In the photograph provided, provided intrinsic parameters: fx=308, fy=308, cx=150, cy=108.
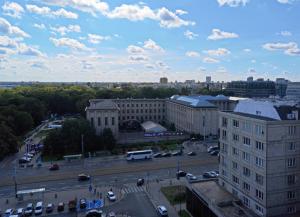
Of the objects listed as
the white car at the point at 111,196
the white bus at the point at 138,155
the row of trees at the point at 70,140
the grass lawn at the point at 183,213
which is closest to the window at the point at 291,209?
the grass lawn at the point at 183,213

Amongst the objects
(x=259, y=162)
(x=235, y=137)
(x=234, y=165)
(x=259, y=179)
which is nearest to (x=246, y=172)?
(x=259, y=179)

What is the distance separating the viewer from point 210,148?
248 ft

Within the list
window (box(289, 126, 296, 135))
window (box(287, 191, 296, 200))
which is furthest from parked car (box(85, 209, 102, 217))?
window (box(289, 126, 296, 135))

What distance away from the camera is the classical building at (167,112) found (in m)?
85.8

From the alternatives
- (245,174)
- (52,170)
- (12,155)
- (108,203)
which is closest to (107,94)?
(12,155)

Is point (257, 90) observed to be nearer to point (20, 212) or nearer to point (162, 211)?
point (162, 211)

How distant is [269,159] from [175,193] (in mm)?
19153

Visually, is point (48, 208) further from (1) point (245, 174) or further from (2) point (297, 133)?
(2) point (297, 133)

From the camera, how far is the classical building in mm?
85812

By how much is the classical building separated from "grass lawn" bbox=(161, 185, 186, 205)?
123 feet

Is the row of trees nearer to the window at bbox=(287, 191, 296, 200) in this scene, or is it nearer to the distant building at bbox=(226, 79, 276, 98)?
the window at bbox=(287, 191, 296, 200)

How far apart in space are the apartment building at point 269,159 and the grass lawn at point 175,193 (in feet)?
32.2

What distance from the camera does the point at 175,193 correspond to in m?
49.3

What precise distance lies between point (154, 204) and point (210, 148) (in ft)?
110
